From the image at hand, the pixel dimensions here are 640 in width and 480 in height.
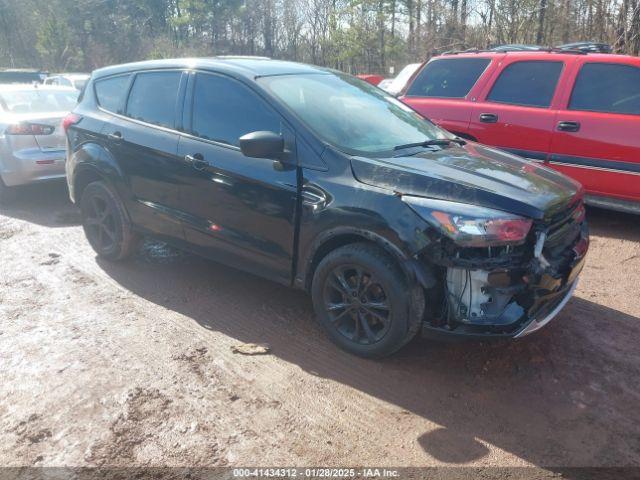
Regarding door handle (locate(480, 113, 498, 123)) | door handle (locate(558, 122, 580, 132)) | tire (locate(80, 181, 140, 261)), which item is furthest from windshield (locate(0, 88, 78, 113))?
door handle (locate(558, 122, 580, 132))

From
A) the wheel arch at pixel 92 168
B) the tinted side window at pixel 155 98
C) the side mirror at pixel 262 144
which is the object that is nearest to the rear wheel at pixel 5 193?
the wheel arch at pixel 92 168

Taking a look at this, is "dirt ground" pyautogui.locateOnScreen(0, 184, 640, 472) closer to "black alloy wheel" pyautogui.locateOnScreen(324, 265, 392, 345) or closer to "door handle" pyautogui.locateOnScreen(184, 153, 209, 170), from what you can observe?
"black alloy wheel" pyautogui.locateOnScreen(324, 265, 392, 345)

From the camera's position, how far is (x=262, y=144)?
340 centimetres

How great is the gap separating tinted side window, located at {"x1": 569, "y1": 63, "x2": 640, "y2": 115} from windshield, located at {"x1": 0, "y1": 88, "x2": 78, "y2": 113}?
693cm

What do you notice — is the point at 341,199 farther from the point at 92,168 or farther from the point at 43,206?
the point at 43,206

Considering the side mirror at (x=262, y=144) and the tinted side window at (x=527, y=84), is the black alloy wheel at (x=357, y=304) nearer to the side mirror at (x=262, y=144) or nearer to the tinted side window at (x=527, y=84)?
the side mirror at (x=262, y=144)

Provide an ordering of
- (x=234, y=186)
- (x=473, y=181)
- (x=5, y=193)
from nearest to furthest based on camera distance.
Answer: (x=473, y=181) → (x=234, y=186) → (x=5, y=193)

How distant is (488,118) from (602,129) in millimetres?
1230

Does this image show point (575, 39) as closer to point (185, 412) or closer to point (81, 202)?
point (81, 202)

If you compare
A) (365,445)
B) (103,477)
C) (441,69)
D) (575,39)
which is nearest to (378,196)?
(365,445)

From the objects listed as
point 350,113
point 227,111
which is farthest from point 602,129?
point 227,111

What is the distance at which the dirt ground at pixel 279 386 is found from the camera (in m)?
2.65

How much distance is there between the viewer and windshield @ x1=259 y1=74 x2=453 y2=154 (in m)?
3.62

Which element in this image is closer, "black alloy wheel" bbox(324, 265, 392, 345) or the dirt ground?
the dirt ground
